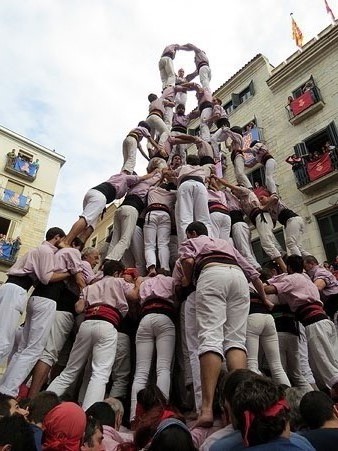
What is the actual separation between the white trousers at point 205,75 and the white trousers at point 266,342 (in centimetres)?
1008

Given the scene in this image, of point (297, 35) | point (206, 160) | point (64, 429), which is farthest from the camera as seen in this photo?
point (297, 35)

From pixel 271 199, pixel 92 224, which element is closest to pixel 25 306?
pixel 92 224

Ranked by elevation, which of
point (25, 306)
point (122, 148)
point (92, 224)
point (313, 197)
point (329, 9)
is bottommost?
point (25, 306)

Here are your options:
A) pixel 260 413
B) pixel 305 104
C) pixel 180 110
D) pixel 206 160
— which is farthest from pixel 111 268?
pixel 305 104

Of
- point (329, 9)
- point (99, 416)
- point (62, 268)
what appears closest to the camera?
point (99, 416)

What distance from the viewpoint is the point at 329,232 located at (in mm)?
13414

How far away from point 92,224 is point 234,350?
352cm

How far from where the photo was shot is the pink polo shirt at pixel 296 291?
4750 millimetres

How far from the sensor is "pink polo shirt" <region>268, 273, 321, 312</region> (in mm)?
4750

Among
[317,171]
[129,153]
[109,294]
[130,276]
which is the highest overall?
[317,171]

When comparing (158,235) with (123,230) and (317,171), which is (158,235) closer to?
(123,230)

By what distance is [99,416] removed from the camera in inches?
116

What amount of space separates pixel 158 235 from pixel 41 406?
4.05 metres

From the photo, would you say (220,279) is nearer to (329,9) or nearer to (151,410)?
(151,410)
